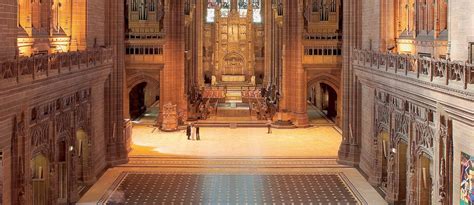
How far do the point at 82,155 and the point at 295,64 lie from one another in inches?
844

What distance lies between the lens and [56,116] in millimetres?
22797

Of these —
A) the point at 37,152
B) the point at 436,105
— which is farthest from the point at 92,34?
the point at 436,105

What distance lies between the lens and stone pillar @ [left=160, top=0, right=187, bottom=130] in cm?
4497

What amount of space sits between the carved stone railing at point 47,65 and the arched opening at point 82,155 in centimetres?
279

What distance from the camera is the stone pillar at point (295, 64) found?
150 feet

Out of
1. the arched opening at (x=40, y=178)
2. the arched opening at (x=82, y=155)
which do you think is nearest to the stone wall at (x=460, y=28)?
the arched opening at (x=40, y=178)

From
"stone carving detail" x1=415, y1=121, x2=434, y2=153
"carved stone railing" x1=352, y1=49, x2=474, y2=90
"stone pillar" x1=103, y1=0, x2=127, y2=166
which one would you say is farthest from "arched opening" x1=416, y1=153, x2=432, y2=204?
"stone pillar" x1=103, y1=0, x2=127, y2=166

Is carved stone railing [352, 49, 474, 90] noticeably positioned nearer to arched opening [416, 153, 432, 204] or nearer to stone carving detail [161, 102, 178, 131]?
arched opening [416, 153, 432, 204]

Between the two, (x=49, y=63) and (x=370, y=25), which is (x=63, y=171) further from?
(x=370, y=25)

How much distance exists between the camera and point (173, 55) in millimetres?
45000

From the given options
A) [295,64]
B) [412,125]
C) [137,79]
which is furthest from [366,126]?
[137,79]

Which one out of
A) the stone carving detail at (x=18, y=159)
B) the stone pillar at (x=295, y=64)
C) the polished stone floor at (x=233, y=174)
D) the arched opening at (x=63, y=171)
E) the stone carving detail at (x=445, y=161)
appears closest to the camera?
the stone carving detail at (x=445, y=161)

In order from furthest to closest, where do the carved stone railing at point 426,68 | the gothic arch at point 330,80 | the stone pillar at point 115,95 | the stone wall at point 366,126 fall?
the gothic arch at point 330,80, the stone pillar at point 115,95, the stone wall at point 366,126, the carved stone railing at point 426,68

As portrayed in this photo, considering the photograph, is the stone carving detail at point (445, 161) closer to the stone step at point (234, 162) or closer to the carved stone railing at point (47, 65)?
the carved stone railing at point (47, 65)
